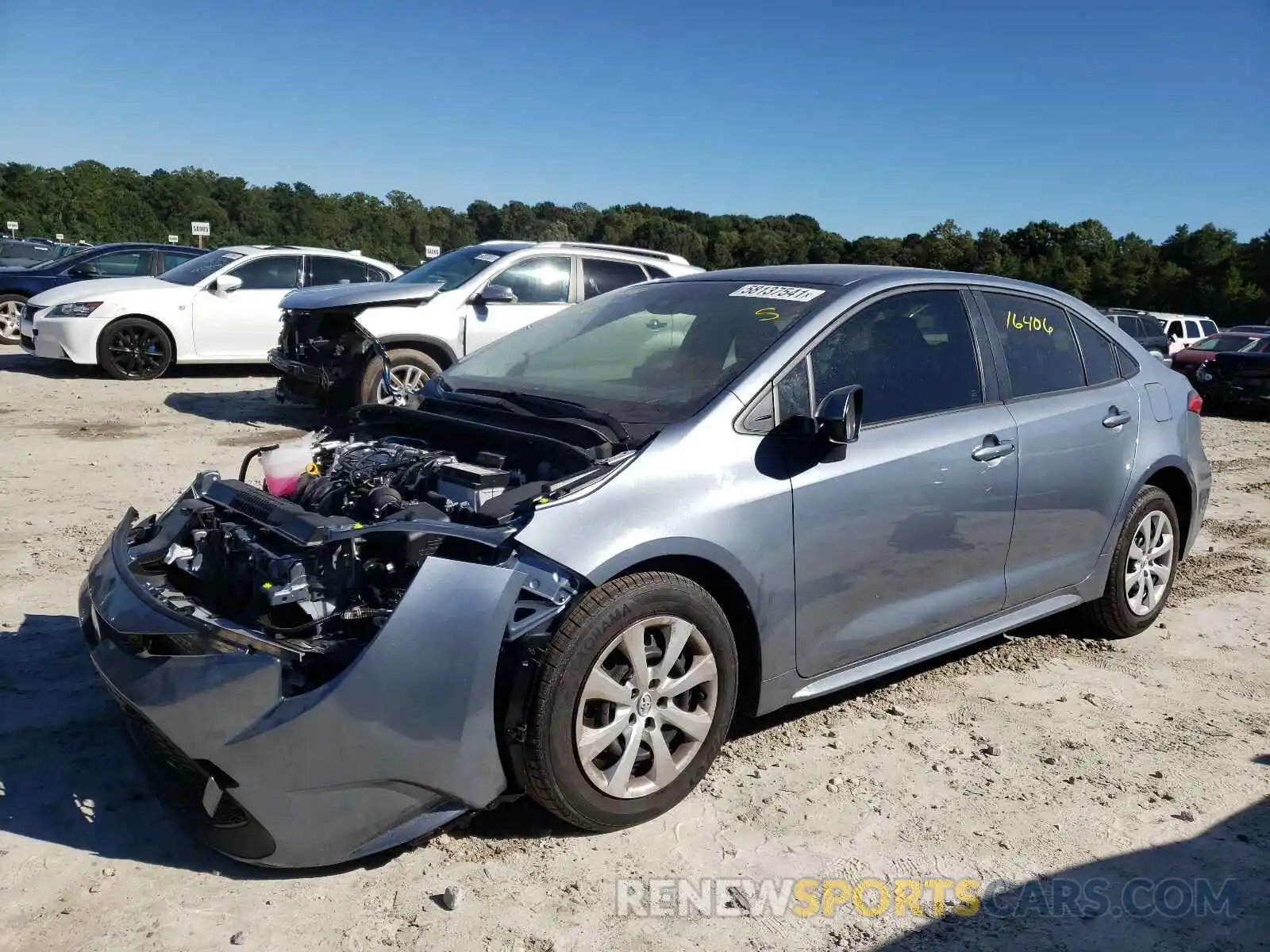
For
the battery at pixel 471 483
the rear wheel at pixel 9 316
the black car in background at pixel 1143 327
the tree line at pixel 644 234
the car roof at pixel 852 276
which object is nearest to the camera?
the battery at pixel 471 483

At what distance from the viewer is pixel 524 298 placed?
10.1 m

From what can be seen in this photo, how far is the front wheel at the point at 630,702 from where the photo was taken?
2.92 m

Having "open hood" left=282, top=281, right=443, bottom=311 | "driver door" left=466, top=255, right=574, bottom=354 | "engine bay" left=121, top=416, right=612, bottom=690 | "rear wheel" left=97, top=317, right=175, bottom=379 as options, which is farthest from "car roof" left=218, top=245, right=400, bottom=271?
"engine bay" left=121, top=416, right=612, bottom=690

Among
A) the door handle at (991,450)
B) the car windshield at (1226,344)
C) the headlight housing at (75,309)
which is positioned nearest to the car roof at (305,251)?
the headlight housing at (75,309)

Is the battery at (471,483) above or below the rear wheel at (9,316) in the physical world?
below

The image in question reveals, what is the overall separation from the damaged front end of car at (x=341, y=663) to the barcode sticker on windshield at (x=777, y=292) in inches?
44.5

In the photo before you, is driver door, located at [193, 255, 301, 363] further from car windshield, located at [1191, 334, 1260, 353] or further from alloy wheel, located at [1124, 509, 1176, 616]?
car windshield, located at [1191, 334, 1260, 353]

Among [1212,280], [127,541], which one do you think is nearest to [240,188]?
[1212,280]

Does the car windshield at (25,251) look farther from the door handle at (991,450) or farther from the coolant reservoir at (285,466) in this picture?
the door handle at (991,450)

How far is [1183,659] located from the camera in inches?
194

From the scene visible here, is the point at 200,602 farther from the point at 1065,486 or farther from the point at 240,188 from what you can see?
the point at 240,188

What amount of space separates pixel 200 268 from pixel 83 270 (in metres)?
3.55

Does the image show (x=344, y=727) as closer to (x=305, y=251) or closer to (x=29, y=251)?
(x=305, y=251)

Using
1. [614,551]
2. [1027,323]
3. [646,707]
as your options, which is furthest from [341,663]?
[1027,323]
